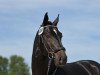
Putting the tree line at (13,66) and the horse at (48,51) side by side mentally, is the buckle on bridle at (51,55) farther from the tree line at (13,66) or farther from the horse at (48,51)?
the tree line at (13,66)

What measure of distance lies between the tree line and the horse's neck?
140 feet

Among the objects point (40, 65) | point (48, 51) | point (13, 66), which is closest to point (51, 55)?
point (48, 51)

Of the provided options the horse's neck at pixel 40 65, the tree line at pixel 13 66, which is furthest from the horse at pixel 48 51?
the tree line at pixel 13 66

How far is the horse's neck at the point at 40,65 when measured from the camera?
477 inches

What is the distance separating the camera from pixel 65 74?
41.3 ft

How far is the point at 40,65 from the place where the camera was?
12164 mm

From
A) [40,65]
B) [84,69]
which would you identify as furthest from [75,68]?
[40,65]

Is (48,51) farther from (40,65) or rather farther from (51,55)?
(40,65)

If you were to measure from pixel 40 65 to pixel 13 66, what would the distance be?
1960 inches

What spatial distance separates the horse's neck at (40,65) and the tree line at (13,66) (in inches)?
1678

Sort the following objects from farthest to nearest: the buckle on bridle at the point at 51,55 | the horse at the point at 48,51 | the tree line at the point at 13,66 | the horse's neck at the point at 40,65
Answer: the tree line at the point at 13,66 < the horse's neck at the point at 40,65 < the buckle on bridle at the point at 51,55 < the horse at the point at 48,51

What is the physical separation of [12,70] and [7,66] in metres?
2.73

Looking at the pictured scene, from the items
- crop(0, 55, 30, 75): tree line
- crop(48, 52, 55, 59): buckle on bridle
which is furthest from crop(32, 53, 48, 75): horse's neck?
crop(0, 55, 30, 75): tree line

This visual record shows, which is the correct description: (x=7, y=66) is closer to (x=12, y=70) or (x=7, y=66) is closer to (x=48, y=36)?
(x=12, y=70)
